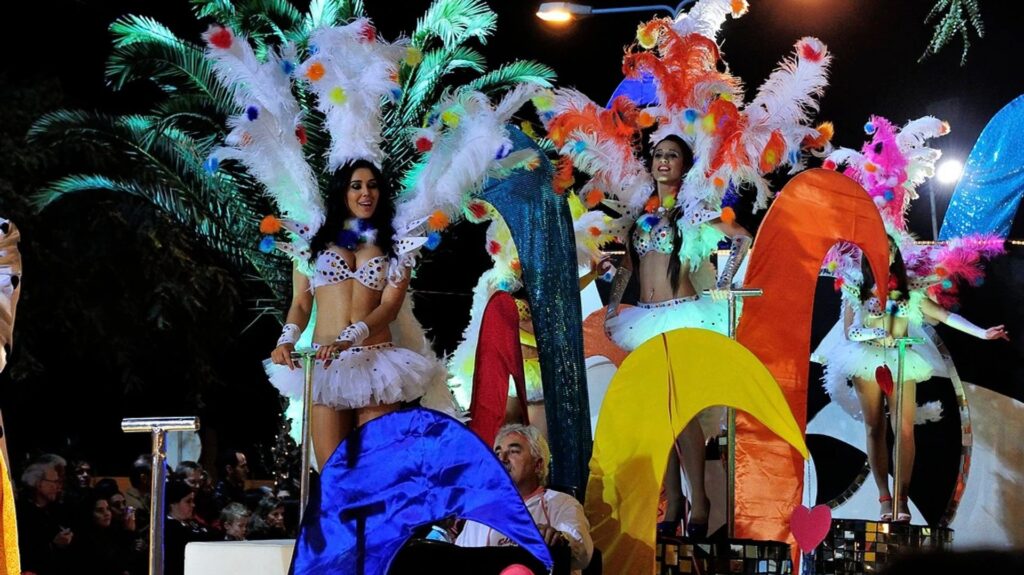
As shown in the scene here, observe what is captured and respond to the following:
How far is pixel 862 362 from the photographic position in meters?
8.22

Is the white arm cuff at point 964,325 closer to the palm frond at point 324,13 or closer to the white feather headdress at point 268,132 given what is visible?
the palm frond at point 324,13

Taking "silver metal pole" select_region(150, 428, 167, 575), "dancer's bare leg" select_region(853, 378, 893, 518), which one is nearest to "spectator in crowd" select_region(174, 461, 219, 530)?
"silver metal pole" select_region(150, 428, 167, 575)

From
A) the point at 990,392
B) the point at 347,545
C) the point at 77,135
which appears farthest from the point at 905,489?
the point at 77,135

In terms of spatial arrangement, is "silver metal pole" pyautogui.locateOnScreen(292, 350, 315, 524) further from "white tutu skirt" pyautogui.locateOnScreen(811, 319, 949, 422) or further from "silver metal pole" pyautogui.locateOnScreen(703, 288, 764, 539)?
"white tutu skirt" pyautogui.locateOnScreen(811, 319, 949, 422)

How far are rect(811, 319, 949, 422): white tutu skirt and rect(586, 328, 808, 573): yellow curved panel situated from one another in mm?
2661

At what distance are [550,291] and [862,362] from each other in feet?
9.13

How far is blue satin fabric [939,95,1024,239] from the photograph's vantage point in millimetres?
8914

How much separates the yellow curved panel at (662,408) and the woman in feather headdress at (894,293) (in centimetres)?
256

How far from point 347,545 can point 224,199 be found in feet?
15.0

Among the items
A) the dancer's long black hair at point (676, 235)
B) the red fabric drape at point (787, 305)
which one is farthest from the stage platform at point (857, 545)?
the dancer's long black hair at point (676, 235)

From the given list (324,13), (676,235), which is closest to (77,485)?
(324,13)

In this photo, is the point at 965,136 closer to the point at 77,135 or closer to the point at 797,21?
the point at 797,21

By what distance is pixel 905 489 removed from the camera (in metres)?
7.94

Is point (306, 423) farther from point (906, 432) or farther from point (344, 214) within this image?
point (906, 432)
